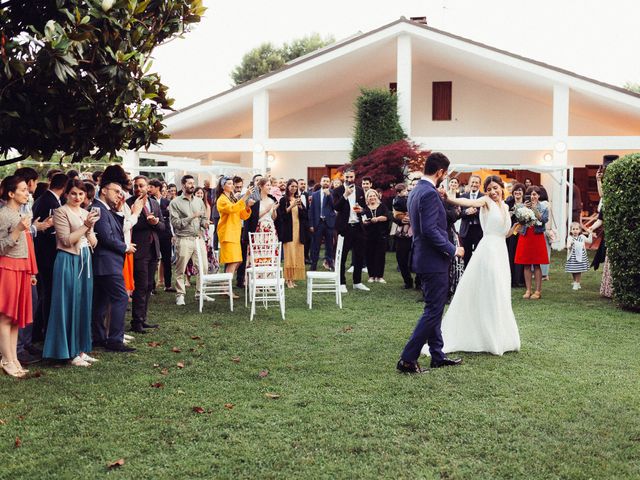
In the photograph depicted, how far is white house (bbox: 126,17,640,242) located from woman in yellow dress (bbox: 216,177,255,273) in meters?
8.68

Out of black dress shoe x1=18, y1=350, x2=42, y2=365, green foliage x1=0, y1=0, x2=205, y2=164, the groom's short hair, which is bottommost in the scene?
black dress shoe x1=18, y1=350, x2=42, y2=365

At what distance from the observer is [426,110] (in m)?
24.4

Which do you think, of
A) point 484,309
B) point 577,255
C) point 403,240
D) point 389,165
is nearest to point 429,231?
point 484,309

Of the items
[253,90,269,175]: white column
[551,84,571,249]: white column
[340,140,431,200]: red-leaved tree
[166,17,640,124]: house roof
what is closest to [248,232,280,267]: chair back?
[340,140,431,200]: red-leaved tree

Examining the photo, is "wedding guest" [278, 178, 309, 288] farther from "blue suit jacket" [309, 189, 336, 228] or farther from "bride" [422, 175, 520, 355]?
"bride" [422, 175, 520, 355]

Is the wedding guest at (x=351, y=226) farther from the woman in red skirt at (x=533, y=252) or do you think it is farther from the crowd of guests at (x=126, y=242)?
the woman in red skirt at (x=533, y=252)

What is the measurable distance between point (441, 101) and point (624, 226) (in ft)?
48.1

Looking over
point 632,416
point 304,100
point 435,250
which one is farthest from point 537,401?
point 304,100

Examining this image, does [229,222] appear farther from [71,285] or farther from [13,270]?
[13,270]

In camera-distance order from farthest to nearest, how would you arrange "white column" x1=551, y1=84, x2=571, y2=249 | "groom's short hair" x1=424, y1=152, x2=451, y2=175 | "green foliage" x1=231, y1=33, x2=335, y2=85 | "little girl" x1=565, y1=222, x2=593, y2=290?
1. "green foliage" x1=231, y1=33, x2=335, y2=85
2. "white column" x1=551, y1=84, x2=571, y2=249
3. "little girl" x1=565, y1=222, x2=593, y2=290
4. "groom's short hair" x1=424, y1=152, x2=451, y2=175

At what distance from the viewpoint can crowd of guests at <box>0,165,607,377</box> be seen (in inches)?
257

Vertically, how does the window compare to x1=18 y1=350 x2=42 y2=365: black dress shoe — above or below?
above

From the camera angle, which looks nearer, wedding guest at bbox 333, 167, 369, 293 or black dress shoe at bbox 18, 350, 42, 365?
black dress shoe at bbox 18, 350, 42, 365

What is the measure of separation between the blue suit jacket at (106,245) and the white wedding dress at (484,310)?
3.65 metres
